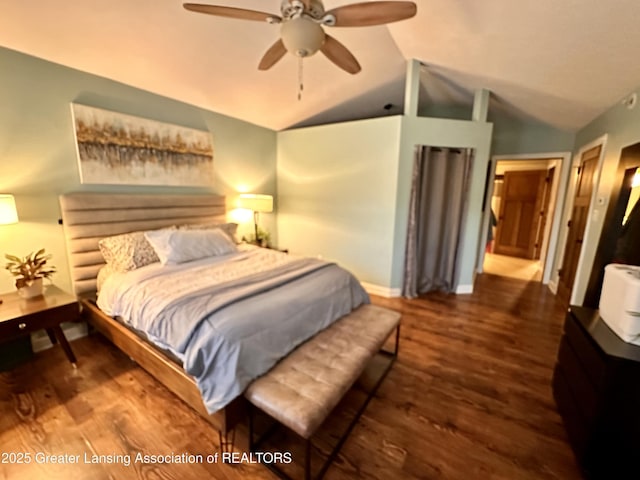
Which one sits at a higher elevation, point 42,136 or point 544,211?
point 42,136

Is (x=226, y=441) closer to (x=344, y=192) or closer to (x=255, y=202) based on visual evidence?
(x=255, y=202)

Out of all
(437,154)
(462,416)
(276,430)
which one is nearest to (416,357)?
(462,416)

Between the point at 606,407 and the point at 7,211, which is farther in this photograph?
the point at 7,211

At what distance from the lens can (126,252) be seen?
8.23 feet

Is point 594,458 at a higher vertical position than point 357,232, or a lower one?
lower

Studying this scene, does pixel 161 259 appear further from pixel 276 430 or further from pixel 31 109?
pixel 276 430

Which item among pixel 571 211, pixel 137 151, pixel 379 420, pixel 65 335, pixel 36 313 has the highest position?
pixel 137 151

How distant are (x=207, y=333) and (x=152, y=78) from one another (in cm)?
258

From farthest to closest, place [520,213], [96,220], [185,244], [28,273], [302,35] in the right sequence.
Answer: [520,213], [185,244], [96,220], [28,273], [302,35]

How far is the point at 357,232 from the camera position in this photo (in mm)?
3926

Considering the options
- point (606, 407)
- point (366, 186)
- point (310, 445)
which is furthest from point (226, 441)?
point (366, 186)

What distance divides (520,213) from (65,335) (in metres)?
7.59

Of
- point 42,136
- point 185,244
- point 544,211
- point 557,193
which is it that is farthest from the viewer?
point 544,211

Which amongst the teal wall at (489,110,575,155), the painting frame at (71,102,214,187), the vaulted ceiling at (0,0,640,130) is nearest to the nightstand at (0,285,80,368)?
the painting frame at (71,102,214,187)
